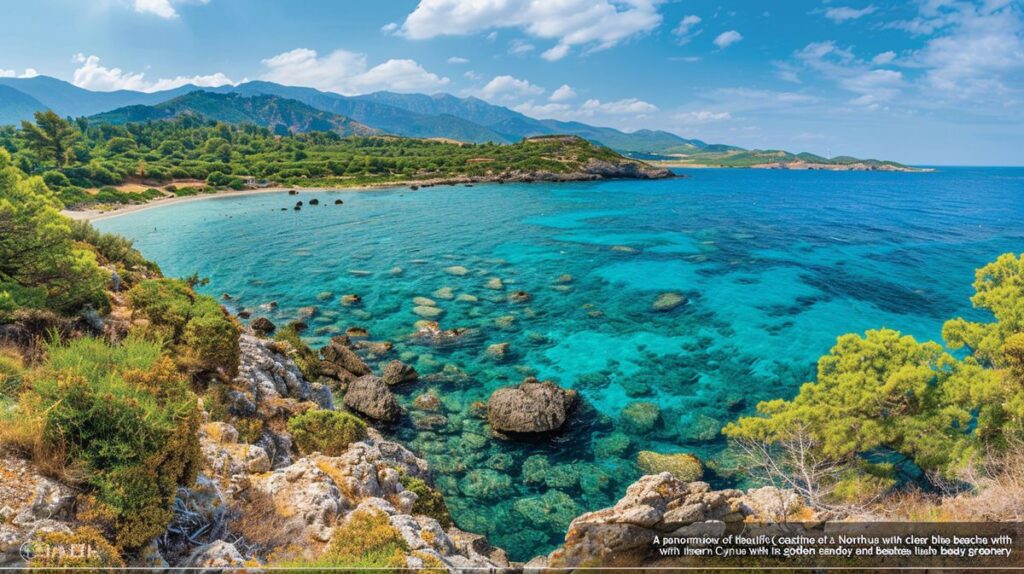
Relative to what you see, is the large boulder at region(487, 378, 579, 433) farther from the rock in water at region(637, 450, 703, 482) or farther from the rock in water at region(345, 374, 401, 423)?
the rock in water at region(345, 374, 401, 423)

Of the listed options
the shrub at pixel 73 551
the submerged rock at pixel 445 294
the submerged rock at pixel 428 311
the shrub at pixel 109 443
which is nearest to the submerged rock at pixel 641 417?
the submerged rock at pixel 428 311

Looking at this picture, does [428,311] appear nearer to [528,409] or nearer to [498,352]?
[498,352]

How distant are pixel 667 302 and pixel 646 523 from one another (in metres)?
34.5

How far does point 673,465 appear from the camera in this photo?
21016 millimetres

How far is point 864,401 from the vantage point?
631 inches

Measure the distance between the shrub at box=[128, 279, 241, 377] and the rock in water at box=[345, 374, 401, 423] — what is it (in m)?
6.77

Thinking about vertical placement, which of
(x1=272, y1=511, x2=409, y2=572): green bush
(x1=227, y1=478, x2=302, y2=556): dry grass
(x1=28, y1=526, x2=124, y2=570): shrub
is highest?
(x1=28, y1=526, x2=124, y2=570): shrub

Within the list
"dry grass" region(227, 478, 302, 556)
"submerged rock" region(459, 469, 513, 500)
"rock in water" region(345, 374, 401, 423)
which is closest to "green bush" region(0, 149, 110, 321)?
"dry grass" region(227, 478, 302, 556)

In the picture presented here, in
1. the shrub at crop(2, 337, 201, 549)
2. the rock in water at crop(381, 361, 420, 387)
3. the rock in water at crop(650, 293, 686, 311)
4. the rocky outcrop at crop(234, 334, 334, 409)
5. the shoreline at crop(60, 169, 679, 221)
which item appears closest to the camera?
the shrub at crop(2, 337, 201, 549)

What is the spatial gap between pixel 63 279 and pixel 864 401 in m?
31.9

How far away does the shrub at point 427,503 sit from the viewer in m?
15.8

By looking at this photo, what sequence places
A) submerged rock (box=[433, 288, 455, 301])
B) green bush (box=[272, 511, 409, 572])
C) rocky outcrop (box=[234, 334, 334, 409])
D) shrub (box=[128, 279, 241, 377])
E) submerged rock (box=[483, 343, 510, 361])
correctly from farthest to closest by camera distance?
submerged rock (box=[433, 288, 455, 301])
submerged rock (box=[483, 343, 510, 361])
rocky outcrop (box=[234, 334, 334, 409])
shrub (box=[128, 279, 241, 377])
green bush (box=[272, 511, 409, 572])

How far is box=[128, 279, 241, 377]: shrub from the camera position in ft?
61.7

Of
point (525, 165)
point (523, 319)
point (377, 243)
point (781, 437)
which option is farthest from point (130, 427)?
point (525, 165)
